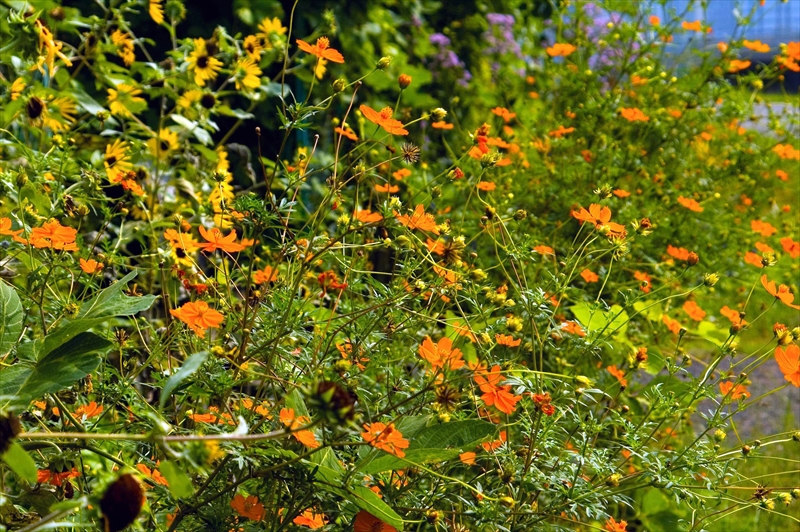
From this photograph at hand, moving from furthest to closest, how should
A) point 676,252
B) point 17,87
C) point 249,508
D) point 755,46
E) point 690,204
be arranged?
point 755,46
point 690,204
point 676,252
point 17,87
point 249,508

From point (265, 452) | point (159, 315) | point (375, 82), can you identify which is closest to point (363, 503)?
point (265, 452)

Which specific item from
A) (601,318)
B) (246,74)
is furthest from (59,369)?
(246,74)

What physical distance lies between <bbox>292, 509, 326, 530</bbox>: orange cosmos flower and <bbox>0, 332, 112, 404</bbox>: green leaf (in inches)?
11.9

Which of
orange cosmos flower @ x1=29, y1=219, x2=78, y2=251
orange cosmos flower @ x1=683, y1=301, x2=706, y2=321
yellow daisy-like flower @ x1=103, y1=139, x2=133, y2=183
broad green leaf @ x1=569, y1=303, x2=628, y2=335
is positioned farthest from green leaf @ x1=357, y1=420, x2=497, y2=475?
orange cosmos flower @ x1=683, y1=301, x2=706, y2=321

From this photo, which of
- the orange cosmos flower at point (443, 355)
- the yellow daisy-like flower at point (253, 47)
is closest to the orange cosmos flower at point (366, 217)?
the orange cosmos flower at point (443, 355)

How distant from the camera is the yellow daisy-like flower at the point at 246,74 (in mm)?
1772

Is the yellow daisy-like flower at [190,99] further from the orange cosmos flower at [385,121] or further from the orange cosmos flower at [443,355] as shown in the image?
the orange cosmos flower at [443,355]

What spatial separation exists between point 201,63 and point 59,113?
32 centimetres

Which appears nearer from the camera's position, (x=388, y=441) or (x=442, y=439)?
(x=388, y=441)

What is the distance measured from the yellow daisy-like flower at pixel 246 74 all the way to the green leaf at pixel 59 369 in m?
1.03

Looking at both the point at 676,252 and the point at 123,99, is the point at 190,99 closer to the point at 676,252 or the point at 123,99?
the point at 123,99

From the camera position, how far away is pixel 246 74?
1.78 m

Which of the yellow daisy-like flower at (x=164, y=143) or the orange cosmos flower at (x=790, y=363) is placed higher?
the orange cosmos flower at (x=790, y=363)

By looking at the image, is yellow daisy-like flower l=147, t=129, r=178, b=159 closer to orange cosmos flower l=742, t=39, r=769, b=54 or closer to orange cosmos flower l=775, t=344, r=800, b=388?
orange cosmos flower l=775, t=344, r=800, b=388
